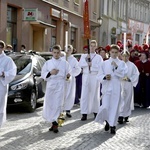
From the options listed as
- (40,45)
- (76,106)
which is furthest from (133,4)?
(76,106)

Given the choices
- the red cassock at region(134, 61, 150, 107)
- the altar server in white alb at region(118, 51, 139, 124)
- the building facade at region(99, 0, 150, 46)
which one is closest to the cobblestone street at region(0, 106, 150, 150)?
the altar server in white alb at region(118, 51, 139, 124)

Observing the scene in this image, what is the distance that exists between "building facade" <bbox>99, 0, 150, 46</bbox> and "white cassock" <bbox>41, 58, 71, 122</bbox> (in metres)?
28.9

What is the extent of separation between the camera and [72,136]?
28.6ft

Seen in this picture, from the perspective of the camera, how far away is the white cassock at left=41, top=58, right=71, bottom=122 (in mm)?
9250

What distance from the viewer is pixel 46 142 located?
806 cm

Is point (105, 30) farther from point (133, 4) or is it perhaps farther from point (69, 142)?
point (69, 142)

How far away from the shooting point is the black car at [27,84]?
1152cm

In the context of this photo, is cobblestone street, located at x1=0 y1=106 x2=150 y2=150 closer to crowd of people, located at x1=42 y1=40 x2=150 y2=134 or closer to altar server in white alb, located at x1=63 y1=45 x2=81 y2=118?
crowd of people, located at x1=42 y1=40 x2=150 y2=134

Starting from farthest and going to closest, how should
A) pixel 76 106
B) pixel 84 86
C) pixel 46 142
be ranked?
pixel 76 106, pixel 84 86, pixel 46 142

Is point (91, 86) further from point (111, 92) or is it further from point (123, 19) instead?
point (123, 19)

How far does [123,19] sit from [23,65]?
38306 millimetres

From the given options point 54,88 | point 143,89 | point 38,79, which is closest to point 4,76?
point 54,88

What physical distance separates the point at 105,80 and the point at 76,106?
185 inches

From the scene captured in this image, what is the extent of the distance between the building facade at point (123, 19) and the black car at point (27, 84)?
25564 mm
